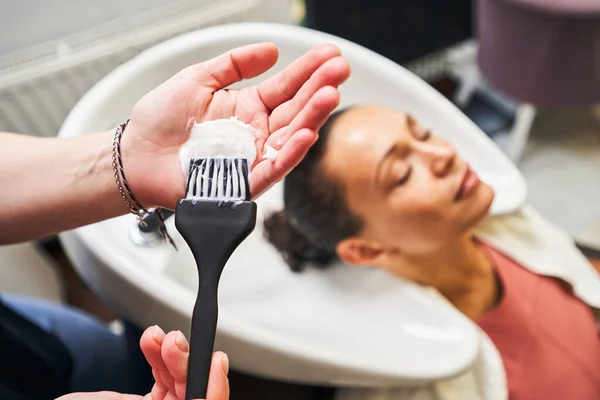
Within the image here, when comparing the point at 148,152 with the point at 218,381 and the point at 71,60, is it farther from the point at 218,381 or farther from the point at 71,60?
the point at 71,60

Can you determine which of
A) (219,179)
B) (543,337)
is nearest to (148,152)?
(219,179)

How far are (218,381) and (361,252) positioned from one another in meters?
0.55

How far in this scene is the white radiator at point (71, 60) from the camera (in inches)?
40.4

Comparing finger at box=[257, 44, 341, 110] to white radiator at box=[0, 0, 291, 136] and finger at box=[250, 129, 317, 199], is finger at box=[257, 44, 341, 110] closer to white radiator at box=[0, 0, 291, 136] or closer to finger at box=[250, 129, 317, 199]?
finger at box=[250, 129, 317, 199]

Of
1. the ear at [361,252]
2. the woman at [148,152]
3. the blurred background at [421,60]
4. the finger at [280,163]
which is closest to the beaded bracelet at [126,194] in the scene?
the woman at [148,152]

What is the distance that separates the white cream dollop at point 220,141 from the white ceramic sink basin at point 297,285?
7cm

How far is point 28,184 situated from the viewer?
0.55m

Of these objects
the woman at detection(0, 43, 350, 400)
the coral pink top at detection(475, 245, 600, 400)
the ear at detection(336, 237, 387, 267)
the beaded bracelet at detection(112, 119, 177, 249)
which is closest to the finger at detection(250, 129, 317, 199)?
the woman at detection(0, 43, 350, 400)

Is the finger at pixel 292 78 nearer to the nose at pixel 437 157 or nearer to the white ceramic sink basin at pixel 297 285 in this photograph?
the white ceramic sink basin at pixel 297 285

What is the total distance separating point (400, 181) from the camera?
2.65 feet

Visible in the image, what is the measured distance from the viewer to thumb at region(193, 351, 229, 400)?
1.07 ft

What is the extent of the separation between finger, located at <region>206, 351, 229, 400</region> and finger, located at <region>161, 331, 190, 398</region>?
0.02 m

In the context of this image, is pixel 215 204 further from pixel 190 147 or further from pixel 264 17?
pixel 264 17

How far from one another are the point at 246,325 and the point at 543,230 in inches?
23.5
